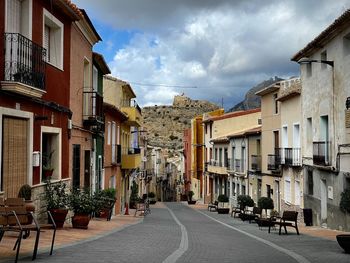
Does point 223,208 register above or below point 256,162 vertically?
below

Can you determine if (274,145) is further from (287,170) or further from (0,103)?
(0,103)

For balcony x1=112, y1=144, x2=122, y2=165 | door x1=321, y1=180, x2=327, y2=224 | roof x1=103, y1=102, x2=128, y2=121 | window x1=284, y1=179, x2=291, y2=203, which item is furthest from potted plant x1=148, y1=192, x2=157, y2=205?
door x1=321, y1=180, x2=327, y2=224

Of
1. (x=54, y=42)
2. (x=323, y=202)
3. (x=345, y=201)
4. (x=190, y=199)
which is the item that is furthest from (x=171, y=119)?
(x=54, y=42)

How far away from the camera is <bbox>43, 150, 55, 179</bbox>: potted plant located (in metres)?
14.7

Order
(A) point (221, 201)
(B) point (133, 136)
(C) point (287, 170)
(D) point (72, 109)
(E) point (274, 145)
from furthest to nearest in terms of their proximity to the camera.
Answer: (B) point (133, 136), (A) point (221, 201), (E) point (274, 145), (C) point (287, 170), (D) point (72, 109)

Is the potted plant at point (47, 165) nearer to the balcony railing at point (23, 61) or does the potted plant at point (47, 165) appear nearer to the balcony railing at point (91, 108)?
the balcony railing at point (23, 61)

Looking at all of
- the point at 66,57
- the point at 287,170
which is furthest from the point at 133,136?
the point at 66,57

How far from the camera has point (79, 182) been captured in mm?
19812

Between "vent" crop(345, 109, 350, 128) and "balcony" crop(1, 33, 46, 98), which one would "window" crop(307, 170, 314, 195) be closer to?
"vent" crop(345, 109, 350, 128)

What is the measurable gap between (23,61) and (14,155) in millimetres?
2272

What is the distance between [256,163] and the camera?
36.8 m

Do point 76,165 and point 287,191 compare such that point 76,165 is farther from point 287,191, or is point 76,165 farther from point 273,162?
point 273,162

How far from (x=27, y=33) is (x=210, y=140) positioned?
41646mm

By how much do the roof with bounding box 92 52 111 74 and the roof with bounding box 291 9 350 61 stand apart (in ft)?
31.2
